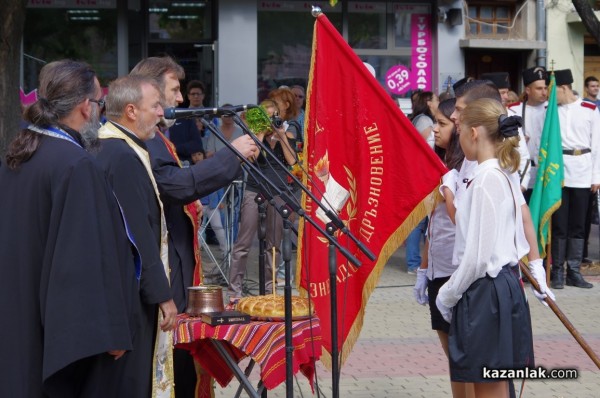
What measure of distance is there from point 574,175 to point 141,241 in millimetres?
7407

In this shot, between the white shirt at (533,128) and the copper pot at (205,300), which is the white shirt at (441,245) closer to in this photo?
the copper pot at (205,300)

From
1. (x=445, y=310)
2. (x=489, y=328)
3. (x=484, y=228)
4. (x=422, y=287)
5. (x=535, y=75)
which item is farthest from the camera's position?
(x=535, y=75)

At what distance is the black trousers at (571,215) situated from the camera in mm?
11383

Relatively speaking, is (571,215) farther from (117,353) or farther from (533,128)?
(117,353)

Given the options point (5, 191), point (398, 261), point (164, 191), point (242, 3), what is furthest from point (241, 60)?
point (5, 191)

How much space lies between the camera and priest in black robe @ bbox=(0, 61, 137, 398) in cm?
420

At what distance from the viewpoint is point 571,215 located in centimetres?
1148

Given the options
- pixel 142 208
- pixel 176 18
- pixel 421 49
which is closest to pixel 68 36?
pixel 176 18

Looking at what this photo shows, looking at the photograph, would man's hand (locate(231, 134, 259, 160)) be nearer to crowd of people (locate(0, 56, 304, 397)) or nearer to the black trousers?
crowd of people (locate(0, 56, 304, 397))

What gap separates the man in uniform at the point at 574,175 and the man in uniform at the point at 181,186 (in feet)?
20.2

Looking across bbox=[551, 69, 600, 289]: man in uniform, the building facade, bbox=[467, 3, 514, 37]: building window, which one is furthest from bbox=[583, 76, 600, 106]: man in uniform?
bbox=[551, 69, 600, 289]: man in uniform

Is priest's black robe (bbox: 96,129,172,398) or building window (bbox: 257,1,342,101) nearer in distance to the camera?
priest's black robe (bbox: 96,129,172,398)

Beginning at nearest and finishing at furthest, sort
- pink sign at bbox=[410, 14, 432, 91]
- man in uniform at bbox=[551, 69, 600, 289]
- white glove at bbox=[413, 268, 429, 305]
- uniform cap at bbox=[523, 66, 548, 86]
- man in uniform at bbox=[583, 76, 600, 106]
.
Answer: white glove at bbox=[413, 268, 429, 305], uniform cap at bbox=[523, 66, 548, 86], man in uniform at bbox=[551, 69, 600, 289], man in uniform at bbox=[583, 76, 600, 106], pink sign at bbox=[410, 14, 432, 91]

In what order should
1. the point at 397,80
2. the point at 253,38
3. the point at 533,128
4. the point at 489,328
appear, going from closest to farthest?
the point at 489,328, the point at 533,128, the point at 253,38, the point at 397,80
